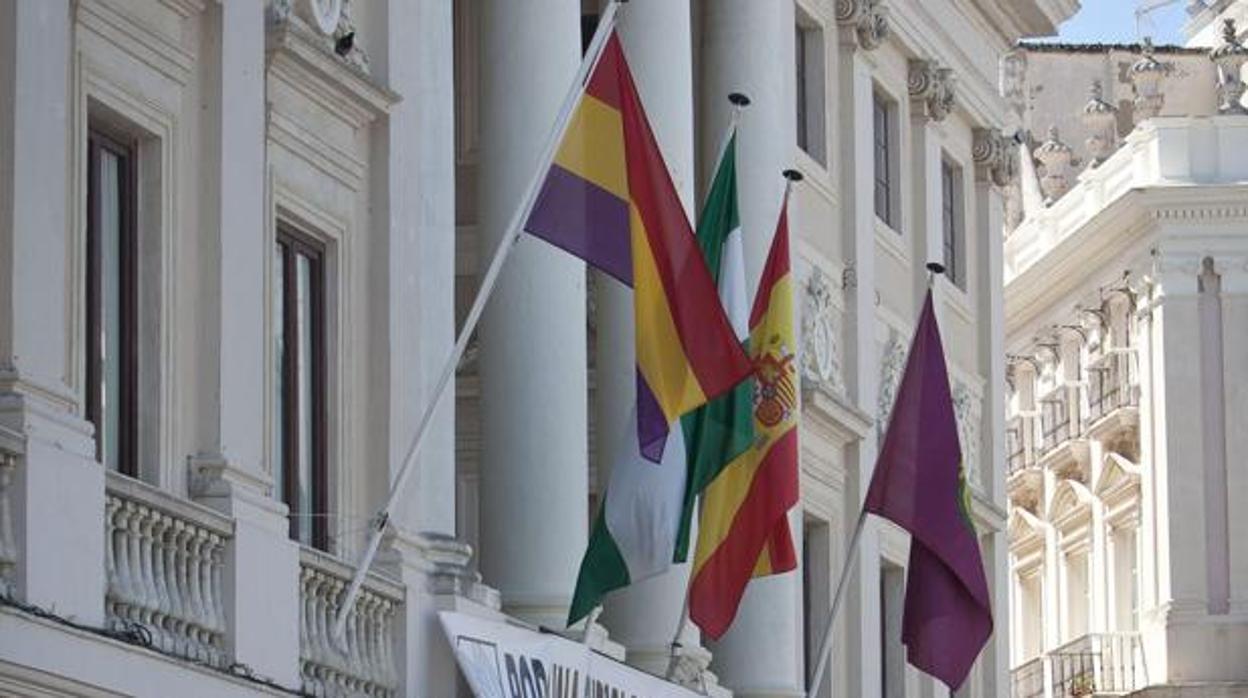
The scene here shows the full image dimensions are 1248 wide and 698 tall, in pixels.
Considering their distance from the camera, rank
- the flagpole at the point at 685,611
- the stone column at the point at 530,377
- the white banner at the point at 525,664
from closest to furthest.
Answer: the white banner at the point at 525,664
the stone column at the point at 530,377
the flagpole at the point at 685,611

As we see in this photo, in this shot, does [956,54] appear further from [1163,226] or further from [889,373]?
[1163,226]

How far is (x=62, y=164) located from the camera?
22.2 meters

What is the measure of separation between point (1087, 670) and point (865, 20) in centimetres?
2619

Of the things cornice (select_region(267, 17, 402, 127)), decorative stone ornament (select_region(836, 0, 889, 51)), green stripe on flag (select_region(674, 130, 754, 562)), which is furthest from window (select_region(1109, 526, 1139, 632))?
cornice (select_region(267, 17, 402, 127))

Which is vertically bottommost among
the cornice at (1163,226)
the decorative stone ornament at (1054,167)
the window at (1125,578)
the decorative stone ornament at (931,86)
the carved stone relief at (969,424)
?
the carved stone relief at (969,424)

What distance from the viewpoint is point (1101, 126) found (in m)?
73.1

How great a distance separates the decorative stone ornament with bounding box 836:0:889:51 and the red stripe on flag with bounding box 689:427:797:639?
9.86m

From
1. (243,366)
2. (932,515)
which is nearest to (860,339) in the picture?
(932,515)

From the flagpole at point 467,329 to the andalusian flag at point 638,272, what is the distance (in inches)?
3.0

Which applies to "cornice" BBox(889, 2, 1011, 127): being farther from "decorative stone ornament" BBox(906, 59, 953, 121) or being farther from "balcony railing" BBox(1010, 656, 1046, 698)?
"balcony railing" BBox(1010, 656, 1046, 698)

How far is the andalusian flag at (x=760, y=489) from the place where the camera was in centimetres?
2898

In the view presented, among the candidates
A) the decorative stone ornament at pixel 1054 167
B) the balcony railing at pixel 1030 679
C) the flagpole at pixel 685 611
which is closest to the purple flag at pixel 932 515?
the flagpole at pixel 685 611

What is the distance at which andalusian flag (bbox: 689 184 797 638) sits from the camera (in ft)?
95.1

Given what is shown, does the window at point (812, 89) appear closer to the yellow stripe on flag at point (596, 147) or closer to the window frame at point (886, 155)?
the window frame at point (886, 155)
